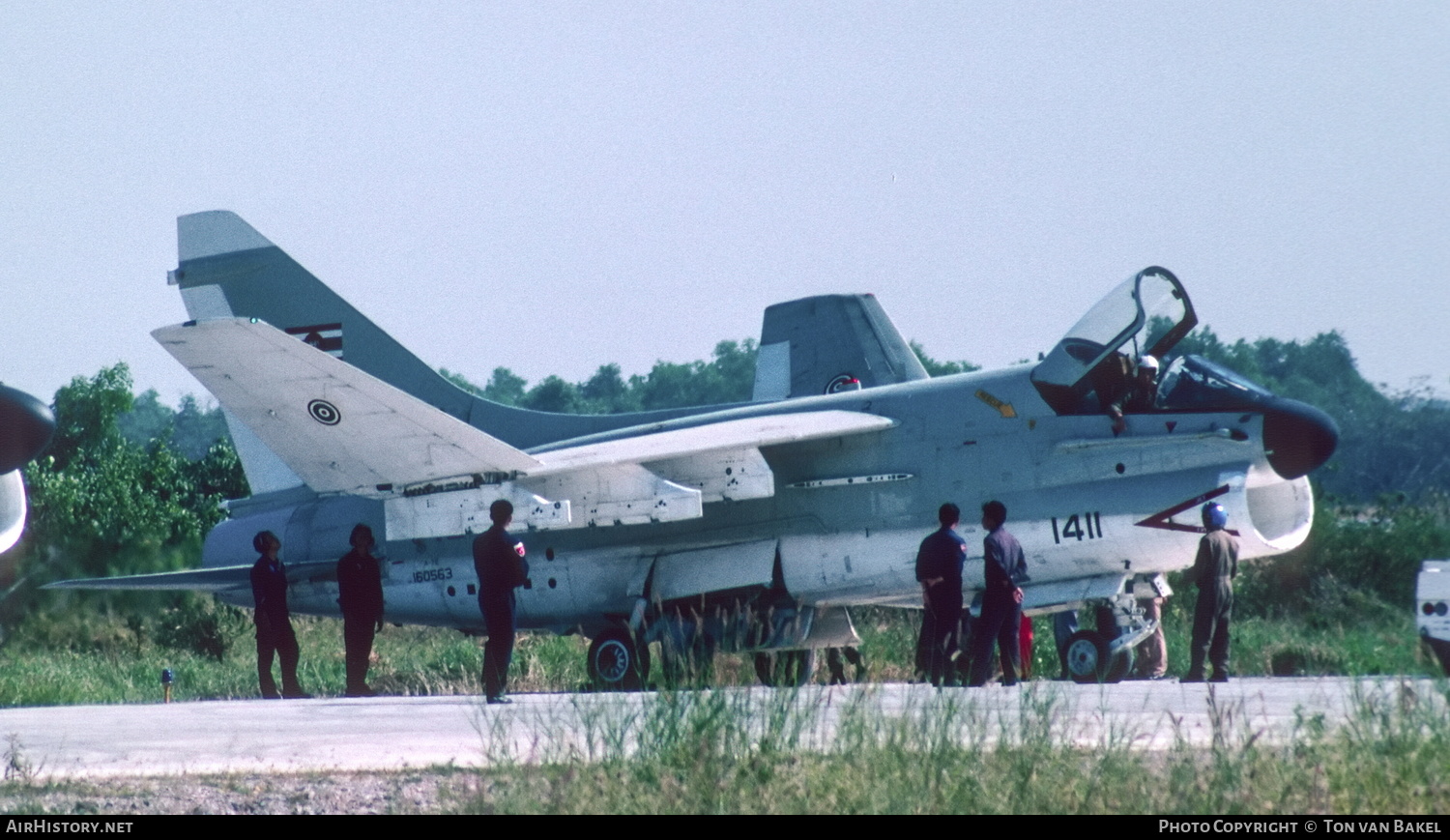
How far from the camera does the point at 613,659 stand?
1675 cm

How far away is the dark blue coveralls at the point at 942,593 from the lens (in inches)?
521

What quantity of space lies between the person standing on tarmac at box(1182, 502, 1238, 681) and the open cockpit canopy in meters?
2.01

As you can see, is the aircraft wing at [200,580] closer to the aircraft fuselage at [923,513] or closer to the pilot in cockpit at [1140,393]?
the aircraft fuselage at [923,513]

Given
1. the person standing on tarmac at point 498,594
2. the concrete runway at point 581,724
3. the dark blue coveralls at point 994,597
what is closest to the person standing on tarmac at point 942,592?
the dark blue coveralls at point 994,597

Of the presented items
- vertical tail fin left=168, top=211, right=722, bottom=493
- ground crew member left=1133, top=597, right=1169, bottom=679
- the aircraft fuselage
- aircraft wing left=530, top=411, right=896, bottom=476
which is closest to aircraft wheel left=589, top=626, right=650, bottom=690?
the aircraft fuselage

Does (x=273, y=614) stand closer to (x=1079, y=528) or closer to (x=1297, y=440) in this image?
(x=1079, y=528)

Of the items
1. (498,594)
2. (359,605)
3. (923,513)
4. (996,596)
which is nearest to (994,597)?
(996,596)

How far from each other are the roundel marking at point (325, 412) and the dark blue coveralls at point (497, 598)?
2443 mm

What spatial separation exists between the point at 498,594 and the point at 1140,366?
5866 mm

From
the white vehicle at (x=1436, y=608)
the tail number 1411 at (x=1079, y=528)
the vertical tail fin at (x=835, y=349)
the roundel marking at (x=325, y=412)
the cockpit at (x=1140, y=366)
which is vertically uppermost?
the vertical tail fin at (x=835, y=349)

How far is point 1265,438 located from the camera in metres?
14.7

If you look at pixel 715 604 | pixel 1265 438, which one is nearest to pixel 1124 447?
pixel 1265 438

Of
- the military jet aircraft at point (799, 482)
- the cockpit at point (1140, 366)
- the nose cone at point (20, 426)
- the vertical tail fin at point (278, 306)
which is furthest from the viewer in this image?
the vertical tail fin at point (278, 306)
